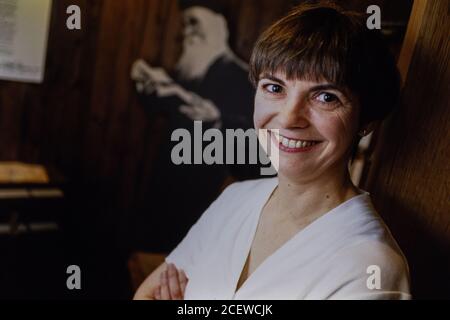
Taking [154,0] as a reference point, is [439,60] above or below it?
below

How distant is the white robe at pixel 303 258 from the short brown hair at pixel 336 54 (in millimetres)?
199

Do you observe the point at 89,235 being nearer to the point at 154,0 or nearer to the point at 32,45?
the point at 32,45

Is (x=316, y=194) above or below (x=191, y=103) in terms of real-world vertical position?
below

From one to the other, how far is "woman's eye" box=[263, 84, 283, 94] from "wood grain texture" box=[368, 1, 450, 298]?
27 cm

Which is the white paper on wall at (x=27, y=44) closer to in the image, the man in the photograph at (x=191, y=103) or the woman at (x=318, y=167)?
the man in the photograph at (x=191, y=103)

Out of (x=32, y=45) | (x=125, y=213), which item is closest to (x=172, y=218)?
(x=125, y=213)

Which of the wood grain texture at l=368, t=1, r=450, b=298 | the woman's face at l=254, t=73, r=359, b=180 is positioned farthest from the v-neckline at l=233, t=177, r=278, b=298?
the wood grain texture at l=368, t=1, r=450, b=298

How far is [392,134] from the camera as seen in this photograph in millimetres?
883

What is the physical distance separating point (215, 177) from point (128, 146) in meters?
0.53

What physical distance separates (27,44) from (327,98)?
5.92ft

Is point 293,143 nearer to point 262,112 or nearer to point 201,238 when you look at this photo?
point 262,112

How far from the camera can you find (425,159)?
83cm

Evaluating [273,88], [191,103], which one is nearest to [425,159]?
[273,88]

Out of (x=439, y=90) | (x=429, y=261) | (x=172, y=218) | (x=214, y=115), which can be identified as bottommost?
(x=172, y=218)
